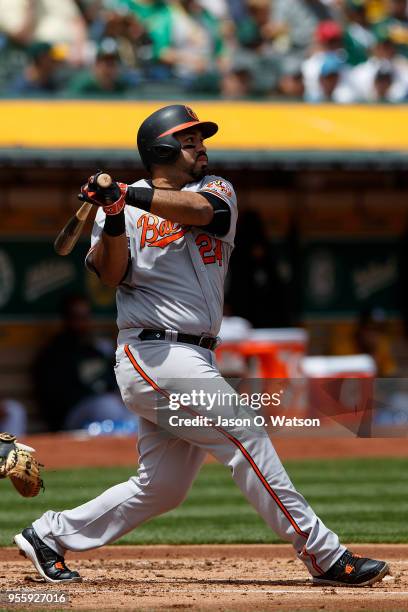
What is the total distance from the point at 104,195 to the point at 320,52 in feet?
29.6

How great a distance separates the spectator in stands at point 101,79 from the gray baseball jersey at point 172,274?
6783 mm

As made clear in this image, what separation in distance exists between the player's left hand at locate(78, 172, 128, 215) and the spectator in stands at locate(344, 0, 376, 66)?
9160 millimetres

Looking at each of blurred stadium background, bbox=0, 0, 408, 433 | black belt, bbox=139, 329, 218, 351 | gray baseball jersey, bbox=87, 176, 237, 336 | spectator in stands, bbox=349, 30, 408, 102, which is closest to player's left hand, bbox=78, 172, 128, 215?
gray baseball jersey, bbox=87, 176, 237, 336

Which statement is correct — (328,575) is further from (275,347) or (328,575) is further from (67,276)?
(67,276)

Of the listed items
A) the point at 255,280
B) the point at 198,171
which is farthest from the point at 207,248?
the point at 255,280

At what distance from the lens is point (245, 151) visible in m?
11.0

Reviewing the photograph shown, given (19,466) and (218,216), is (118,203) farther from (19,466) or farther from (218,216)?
(19,466)

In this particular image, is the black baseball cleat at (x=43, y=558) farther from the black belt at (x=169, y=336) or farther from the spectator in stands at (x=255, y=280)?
the spectator in stands at (x=255, y=280)

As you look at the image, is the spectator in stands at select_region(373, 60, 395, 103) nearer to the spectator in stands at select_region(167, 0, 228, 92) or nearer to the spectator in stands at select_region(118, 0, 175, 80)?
the spectator in stands at select_region(167, 0, 228, 92)

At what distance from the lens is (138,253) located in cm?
472

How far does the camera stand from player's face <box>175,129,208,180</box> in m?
4.79

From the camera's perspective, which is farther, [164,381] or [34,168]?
[34,168]

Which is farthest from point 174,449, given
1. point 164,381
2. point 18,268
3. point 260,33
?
point 260,33

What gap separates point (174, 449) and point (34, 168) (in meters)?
6.95
